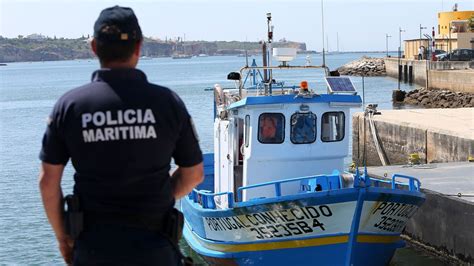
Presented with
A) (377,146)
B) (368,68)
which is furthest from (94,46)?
(368,68)

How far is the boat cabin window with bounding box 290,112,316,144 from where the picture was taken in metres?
11.8

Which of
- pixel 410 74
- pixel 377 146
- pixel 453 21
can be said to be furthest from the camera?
pixel 453 21

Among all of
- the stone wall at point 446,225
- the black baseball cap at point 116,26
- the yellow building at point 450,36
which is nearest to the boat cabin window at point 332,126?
the stone wall at point 446,225

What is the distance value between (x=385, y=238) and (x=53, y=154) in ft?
26.7

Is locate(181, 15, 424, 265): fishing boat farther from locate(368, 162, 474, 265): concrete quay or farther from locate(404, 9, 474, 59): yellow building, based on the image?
locate(404, 9, 474, 59): yellow building

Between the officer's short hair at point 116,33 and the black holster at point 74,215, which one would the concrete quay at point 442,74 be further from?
the black holster at point 74,215

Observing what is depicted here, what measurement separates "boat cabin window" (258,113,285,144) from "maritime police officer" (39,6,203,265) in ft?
26.0

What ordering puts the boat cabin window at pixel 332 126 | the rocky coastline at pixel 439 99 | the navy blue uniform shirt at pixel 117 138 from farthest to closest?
the rocky coastline at pixel 439 99 < the boat cabin window at pixel 332 126 < the navy blue uniform shirt at pixel 117 138

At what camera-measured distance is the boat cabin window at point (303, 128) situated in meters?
11.8

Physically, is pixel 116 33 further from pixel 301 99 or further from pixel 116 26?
pixel 301 99

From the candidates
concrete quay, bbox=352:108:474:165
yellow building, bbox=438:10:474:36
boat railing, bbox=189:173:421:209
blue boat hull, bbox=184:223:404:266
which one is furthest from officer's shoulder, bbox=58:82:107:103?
yellow building, bbox=438:10:474:36

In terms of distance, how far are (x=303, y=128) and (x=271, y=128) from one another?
1.37ft

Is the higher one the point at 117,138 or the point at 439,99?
the point at 117,138

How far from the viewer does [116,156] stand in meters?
3.64
